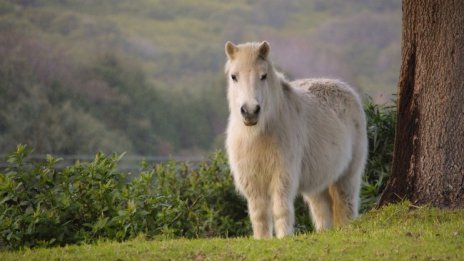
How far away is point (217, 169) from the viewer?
38.7 ft

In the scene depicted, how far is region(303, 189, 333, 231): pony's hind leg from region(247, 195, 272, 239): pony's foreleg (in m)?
1.44

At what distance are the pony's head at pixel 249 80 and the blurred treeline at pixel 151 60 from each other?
20423mm

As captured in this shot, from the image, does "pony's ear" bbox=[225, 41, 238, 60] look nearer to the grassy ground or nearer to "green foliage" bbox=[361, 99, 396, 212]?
the grassy ground

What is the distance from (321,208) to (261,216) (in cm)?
175

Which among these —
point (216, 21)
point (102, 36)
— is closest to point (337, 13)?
point (216, 21)

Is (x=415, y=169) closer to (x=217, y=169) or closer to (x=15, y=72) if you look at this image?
(x=217, y=169)

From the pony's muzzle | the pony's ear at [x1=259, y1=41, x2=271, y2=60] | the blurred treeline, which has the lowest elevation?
the blurred treeline

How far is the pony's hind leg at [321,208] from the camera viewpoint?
9.41 metres

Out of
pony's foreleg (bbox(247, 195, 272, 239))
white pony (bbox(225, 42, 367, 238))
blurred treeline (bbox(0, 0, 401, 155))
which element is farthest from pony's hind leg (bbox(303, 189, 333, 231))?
blurred treeline (bbox(0, 0, 401, 155))

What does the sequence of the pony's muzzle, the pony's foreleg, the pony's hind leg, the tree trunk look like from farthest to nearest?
the pony's hind leg
the pony's foreleg
the tree trunk
the pony's muzzle

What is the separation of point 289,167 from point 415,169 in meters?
1.30

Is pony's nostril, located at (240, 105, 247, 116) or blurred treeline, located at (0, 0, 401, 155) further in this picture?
blurred treeline, located at (0, 0, 401, 155)

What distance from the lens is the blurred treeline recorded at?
99.0 ft

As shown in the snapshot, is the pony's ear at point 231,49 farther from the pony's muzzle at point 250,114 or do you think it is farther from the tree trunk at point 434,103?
the tree trunk at point 434,103
